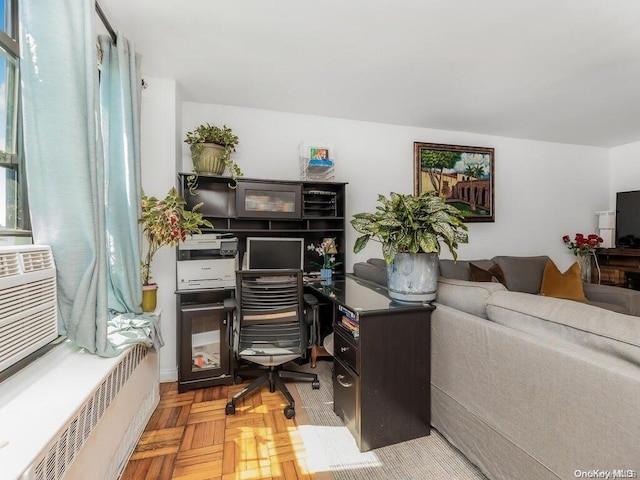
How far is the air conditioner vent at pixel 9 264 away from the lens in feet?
3.26

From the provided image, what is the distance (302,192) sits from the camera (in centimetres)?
286

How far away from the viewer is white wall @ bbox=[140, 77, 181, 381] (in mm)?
2449

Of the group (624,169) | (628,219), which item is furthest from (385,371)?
(624,169)

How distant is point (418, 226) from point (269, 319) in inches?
44.8

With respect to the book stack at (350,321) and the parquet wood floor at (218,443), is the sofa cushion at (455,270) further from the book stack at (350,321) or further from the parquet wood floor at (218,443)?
the parquet wood floor at (218,443)

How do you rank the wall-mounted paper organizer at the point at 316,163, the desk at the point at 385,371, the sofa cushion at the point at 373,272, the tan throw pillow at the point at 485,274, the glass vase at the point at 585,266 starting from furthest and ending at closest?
the glass vase at the point at 585,266 < the wall-mounted paper organizer at the point at 316,163 < the tan throw pillow at the point at 485,274 < the sofa cushion at the point at 373,272 < the desk at the point at 385,371

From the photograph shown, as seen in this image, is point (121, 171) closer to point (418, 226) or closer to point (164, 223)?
point (164, 223)

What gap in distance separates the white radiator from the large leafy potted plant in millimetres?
1513

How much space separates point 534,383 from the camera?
1189 millimetres

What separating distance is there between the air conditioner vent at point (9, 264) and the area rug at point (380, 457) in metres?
1.53

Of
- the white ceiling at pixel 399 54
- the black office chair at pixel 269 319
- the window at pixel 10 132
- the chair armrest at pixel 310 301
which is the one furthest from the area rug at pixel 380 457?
the white ceiling at pixel 399 54

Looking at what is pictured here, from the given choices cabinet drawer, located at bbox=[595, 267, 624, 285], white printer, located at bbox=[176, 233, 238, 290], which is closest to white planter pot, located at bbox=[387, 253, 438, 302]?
white printer, located at bbox=[176, 233, 238, 290]

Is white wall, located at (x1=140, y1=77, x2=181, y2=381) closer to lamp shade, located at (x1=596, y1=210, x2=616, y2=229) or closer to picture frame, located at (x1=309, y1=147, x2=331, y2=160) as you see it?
picture frame, located at (x1=309, y1=147, x2=331, y2=160)

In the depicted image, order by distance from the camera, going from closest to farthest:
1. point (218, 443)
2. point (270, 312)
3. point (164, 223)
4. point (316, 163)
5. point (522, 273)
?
point (218, 443) < point (164, 223) < point (270, 312) < point (316, 163) < point (522, 273)
